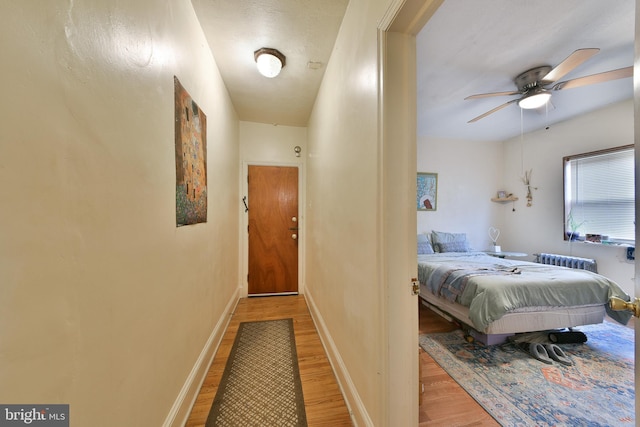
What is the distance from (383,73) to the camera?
0.98m

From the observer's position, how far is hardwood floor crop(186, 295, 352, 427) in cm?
134

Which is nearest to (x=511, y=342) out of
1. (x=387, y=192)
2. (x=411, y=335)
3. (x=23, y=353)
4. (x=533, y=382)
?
(x=533, y=382)

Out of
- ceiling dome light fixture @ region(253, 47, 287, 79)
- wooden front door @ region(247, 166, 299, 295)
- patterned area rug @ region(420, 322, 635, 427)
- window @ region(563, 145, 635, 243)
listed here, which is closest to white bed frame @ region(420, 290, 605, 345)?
patterned area rug @ region(420, 322, 635, 427)

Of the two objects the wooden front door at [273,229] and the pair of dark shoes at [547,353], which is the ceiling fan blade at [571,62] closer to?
the pair of dark shoes at [547,353]

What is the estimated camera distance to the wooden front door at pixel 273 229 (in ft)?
11.1

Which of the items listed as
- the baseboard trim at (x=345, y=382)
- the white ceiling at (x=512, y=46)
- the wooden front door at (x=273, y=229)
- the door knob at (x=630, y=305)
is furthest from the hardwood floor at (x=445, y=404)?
the white ceiling at (x=512, y=46)

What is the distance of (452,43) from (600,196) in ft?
11.1

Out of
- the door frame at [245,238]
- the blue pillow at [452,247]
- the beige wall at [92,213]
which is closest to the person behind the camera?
the beige wall at [92,213]

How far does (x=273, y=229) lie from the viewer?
3.43m

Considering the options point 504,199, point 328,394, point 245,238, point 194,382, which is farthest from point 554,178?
point 194,382

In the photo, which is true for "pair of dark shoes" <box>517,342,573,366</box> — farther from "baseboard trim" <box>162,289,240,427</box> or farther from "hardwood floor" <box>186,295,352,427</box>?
"baseboard trim" <box>162,289,240,427</box>

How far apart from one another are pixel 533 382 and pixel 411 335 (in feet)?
5.11

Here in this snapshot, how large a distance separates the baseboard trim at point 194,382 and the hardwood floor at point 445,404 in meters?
1.39

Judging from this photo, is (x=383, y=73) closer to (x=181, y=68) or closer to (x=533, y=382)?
(x=181, y=68)
